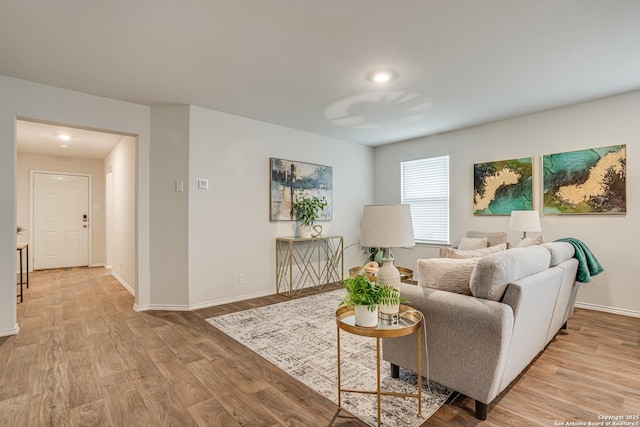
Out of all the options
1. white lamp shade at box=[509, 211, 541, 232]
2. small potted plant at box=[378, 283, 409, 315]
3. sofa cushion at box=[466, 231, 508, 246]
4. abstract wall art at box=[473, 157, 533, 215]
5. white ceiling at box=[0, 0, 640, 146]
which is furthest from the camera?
abstract wall art at box=[473, 157, 533, 215]

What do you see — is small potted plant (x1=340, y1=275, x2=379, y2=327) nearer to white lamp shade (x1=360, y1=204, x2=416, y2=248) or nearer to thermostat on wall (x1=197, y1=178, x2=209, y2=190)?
white lamp shade (x1=360, y1=204, x2=416, y2=248)

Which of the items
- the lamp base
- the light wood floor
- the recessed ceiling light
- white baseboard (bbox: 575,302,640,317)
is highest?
the recessed ceiling light

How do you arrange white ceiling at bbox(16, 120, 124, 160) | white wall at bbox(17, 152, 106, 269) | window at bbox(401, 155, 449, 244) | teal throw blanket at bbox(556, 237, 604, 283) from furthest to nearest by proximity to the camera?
white wall at bbox(17, 152, 106, 269), window at bbox(401, 155, 449, 244), white ceiling at bbox(16, 120, 124, 160), teal throw blanket at bbox(556, 237, 604, 283)

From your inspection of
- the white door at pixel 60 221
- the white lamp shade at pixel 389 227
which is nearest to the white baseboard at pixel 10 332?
the white lamp shade at pixel 389 227

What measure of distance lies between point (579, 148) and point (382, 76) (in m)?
2.69

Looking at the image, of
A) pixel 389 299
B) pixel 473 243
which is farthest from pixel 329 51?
pixel 473 243

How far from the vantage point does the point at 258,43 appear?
7.97 feet

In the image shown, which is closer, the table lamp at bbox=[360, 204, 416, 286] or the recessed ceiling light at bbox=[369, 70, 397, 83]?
the table lamp at bbox=[360, 204, 416, 286]

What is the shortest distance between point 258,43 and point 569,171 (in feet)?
12.6

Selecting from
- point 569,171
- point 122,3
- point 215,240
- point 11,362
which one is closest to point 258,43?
point 122,3

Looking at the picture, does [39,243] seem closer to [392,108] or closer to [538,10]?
[392,108]

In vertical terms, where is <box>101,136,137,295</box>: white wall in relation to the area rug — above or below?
Answer: above

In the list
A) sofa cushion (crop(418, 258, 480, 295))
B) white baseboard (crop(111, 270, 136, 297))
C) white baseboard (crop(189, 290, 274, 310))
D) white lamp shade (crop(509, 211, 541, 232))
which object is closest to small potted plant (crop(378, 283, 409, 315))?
sofa cushion (crop(418, 258, 480, 295))

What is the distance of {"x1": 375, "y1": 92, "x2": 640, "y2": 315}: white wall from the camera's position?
346 centimetres
